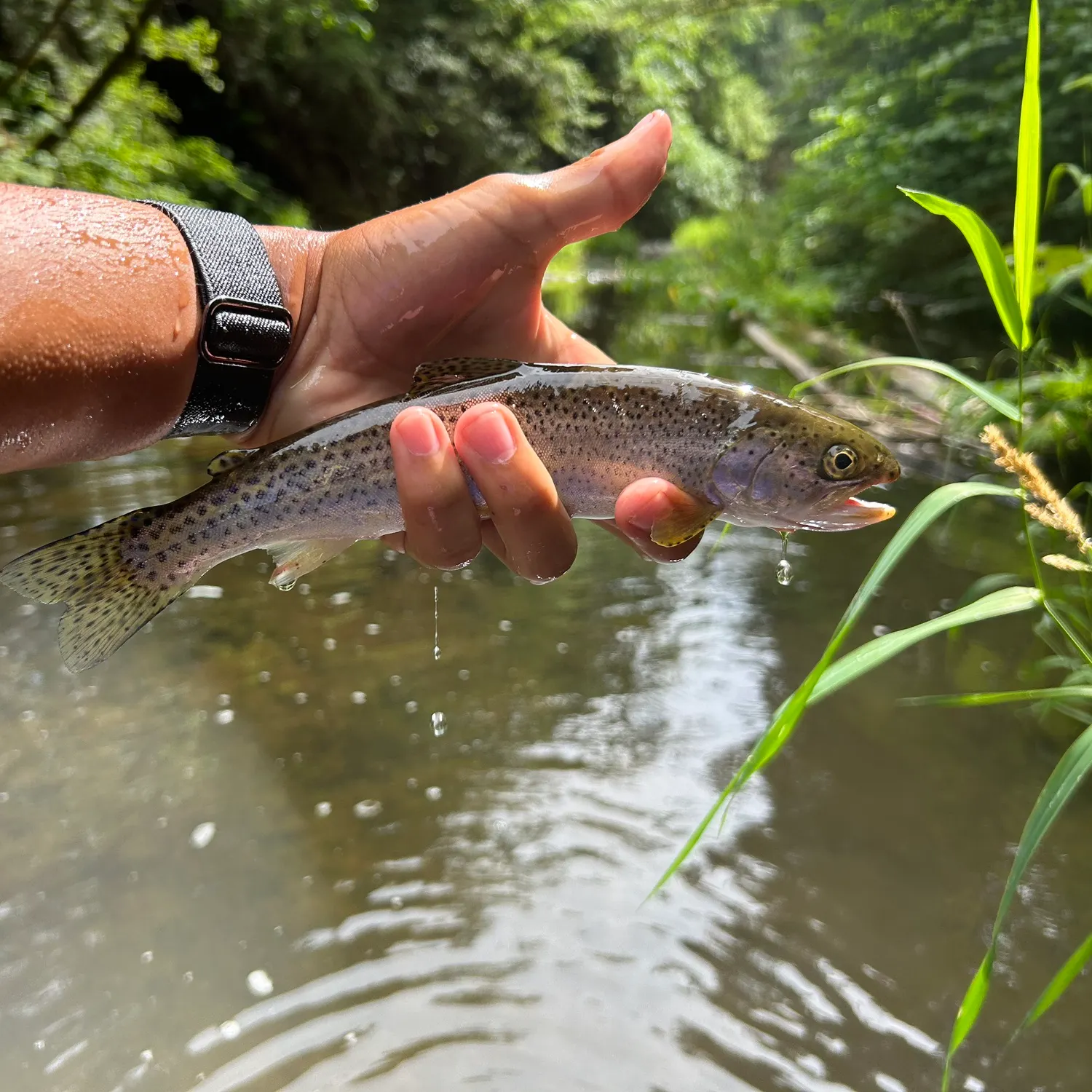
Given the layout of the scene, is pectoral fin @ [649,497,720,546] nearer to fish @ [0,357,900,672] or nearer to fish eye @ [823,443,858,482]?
fish @ [0,357,900,672]

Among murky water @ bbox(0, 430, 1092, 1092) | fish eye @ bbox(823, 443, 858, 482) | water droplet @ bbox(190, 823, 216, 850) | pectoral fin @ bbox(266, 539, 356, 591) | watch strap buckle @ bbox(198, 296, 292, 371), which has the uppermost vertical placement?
watch strap buckle @ bbox(198, 296, 292, 371)

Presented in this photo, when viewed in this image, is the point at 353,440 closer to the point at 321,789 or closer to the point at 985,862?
the point at 321,789

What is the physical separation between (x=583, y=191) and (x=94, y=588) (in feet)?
5.45

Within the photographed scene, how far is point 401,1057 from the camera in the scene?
8.77ft

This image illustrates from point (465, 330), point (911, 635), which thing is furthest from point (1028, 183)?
point (465, 330)

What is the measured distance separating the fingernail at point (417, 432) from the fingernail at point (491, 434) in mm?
85

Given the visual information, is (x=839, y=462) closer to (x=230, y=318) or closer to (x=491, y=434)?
(x=491, y=434)

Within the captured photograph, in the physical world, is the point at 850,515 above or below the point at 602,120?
below

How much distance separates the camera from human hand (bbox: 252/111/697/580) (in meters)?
2.19

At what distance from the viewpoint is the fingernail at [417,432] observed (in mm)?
2121

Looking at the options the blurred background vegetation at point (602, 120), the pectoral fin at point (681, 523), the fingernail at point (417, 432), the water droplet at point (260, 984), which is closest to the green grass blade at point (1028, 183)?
the pectoral fin at point (681, 523)

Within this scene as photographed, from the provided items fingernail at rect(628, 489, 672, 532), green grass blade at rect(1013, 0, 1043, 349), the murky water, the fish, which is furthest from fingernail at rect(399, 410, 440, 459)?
the murky water

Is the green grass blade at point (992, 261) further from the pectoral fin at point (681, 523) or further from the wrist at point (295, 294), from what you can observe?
the wrist at point (295, 294)

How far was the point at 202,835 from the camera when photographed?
3445 millimetres
